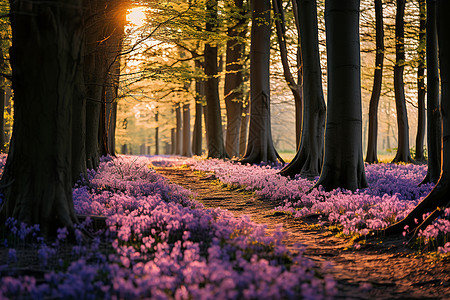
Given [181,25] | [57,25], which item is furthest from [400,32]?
[57,25]

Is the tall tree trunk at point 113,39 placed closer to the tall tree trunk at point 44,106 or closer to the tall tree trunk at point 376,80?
the tall tree trunk at point 44,106

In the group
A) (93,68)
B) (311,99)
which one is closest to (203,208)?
(93,68)

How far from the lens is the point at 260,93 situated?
17406 millimetres

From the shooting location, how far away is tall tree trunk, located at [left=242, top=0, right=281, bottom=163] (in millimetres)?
17266

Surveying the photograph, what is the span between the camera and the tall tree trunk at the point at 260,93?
56.6ft

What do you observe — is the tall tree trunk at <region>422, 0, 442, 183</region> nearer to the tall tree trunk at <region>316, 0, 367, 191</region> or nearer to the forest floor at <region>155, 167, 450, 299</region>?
the tall tree trunk at <region>316, 0, 367, 191</region>

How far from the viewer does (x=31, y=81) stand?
5.04m

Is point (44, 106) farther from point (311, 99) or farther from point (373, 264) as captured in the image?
point (311, 99)

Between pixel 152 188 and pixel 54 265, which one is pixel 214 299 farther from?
pixel 152 188

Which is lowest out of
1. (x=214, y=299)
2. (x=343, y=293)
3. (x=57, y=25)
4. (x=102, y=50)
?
(x=343, y=293)

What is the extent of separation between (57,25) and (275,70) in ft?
79.0

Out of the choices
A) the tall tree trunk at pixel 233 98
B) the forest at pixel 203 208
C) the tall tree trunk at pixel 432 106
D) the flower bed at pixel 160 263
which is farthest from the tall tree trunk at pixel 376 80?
the flower bed at pixel 160 263

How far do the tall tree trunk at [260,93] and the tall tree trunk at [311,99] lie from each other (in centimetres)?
451

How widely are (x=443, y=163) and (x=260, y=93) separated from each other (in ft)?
39.4
